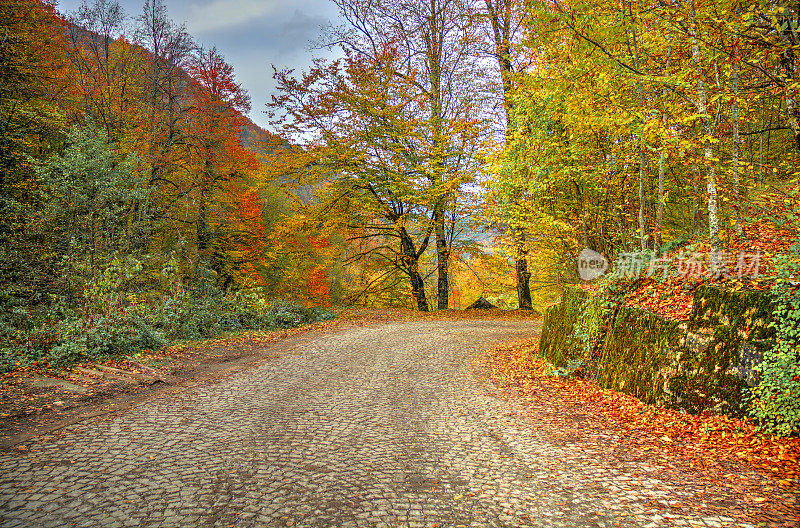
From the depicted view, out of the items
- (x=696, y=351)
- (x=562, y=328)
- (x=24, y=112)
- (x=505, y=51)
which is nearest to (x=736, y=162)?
(x=696, y=351)

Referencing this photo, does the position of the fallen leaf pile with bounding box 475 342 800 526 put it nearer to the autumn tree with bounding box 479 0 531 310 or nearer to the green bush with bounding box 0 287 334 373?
the green bush with bounding box 0 287 334 373

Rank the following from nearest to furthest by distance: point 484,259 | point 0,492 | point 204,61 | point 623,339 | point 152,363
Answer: point 0,492
point 623,339
point 152,363
point 484,259
point 204,61

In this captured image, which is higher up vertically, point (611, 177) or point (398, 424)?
point (611, 177)

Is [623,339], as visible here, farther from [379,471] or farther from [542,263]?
[542,263]

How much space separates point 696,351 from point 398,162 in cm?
1281

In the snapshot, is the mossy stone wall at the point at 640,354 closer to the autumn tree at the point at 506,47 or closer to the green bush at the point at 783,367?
the green bush at the point at 783,367

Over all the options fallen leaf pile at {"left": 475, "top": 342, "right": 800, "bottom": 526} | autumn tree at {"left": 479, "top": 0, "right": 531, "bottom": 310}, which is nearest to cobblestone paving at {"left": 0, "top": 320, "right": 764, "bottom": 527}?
fallen leaf pile at {"left": 475, "top": 342, "right": 800, "bottom": 526}

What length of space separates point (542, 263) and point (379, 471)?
11.2 meters

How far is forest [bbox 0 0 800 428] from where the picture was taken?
5703 millimetres

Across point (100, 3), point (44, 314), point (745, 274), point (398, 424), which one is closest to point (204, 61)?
point (100, 3)

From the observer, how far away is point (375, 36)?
61.1 feet

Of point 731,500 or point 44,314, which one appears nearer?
point 731,500

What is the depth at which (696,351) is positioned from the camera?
471 centimetres

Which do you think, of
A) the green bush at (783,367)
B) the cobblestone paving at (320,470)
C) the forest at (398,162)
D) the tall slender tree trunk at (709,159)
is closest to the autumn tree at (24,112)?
the forest at (398,162)
